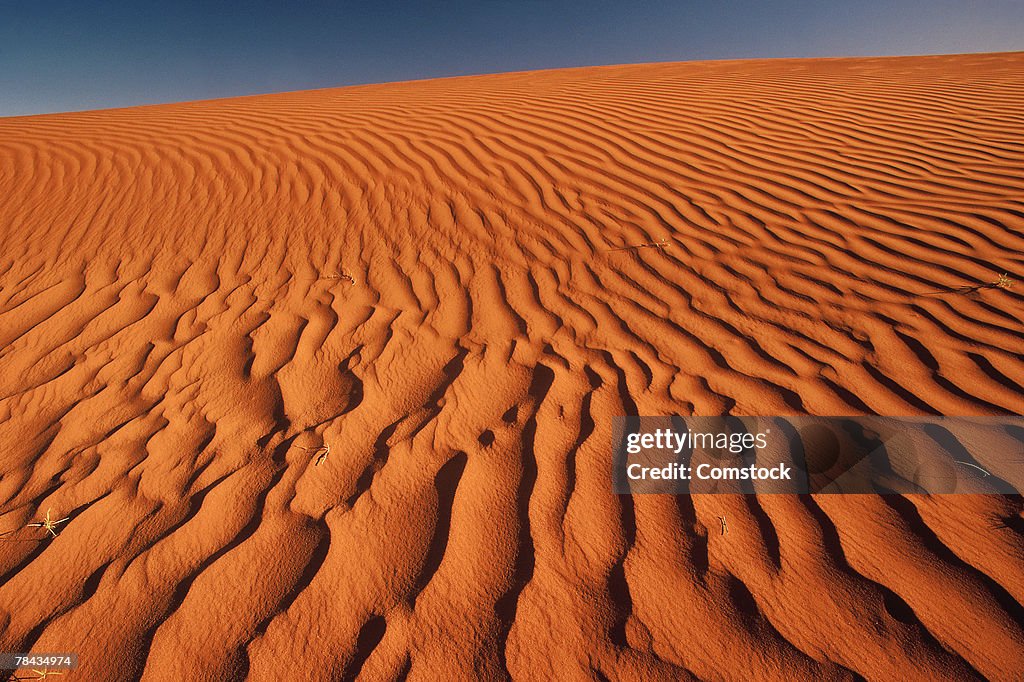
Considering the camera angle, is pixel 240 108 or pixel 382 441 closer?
pixel 382 441

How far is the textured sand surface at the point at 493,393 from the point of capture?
1486 mm

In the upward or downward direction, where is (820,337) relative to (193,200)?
upward

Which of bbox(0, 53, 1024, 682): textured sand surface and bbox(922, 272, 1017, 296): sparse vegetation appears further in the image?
bbox(922, 272, 1017, 296): sparse vegetation

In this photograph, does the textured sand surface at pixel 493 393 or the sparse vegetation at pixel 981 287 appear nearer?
the textured sand surface at pixel 493 393

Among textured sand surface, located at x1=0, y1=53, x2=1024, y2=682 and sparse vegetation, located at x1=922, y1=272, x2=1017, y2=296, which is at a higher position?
sparse vegetation, located at x1=922, y1=272, x2=1017, y2=296

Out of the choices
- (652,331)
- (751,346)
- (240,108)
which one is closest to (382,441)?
(652,331)

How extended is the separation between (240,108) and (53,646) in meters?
9.03

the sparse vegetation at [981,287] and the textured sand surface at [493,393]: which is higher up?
the sparse vegetation at [981,287]

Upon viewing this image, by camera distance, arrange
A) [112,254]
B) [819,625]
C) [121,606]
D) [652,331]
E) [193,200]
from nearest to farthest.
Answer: [819,625] → [121,606] → [652,331] → [112,254] → [193,200]

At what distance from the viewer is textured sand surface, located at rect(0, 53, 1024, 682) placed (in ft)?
4.88

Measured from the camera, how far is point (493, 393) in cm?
242

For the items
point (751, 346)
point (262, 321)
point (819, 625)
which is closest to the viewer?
point (819, 625)

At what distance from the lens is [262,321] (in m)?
3.08

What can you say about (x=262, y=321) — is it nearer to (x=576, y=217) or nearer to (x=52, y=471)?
(x=52, y=471)
